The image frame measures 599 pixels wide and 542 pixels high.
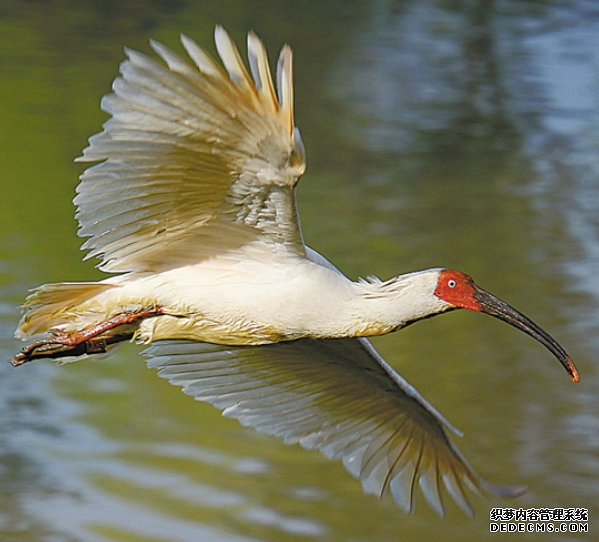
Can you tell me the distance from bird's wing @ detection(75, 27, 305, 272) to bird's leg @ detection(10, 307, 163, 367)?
0.81 ft

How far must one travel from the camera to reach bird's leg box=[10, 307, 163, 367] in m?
5.78

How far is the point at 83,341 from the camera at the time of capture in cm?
582

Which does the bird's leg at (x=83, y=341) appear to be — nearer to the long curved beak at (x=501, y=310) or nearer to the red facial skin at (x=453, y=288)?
the red facial skin at (x=453, y=288)

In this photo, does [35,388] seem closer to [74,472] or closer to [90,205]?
[74,472]

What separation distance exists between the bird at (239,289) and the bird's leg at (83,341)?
0.03ft

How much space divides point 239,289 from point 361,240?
9.70 m

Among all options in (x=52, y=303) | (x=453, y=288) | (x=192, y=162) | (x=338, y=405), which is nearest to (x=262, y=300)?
(x=192, y=162)

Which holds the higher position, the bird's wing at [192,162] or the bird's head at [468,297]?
the bird's wing at [192,162]

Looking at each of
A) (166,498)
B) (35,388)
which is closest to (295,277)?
(166,498)

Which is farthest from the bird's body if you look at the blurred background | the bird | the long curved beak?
the blurred background

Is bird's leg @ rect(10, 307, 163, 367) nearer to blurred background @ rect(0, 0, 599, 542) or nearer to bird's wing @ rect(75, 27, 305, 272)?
bird's wing @ rect(75, 27, 305, 272)

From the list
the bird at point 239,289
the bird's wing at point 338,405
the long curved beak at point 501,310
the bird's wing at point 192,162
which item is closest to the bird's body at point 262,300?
the bird at point 239,289

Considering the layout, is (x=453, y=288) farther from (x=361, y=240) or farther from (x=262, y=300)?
(x=361, y=240)

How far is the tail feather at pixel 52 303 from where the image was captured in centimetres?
586
